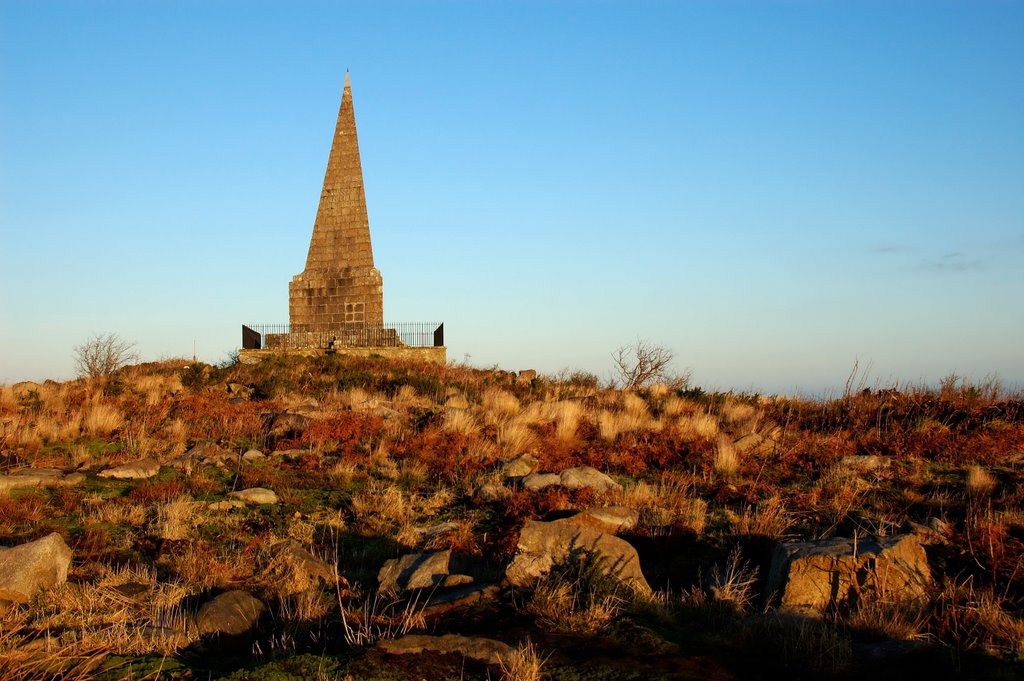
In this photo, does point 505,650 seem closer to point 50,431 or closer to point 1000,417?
point 50,431

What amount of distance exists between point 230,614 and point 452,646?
7.30 ft

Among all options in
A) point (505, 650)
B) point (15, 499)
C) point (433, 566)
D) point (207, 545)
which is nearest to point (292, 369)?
point (15, 499)

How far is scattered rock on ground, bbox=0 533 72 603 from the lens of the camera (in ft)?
22.6

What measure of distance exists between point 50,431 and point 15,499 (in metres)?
4.59

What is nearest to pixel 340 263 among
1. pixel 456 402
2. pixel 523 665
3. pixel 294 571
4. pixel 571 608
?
pixel 456 402

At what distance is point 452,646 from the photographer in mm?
5367

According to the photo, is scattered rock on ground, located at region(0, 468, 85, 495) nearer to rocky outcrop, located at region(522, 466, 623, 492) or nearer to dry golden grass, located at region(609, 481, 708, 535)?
rocky outcrop, located at region(522, 466, 623, 492)

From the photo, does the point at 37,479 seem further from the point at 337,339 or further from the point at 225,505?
the point at 337,339

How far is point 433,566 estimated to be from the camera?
24.3ft

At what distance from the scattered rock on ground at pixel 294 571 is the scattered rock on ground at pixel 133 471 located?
15.7 feet

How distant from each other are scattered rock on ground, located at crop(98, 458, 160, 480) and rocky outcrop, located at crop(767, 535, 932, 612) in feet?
30.3

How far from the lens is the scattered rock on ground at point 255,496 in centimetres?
1059

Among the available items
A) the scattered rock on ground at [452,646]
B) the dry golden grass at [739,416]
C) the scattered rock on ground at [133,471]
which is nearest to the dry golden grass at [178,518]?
the scattered rock on ground at [133,471]

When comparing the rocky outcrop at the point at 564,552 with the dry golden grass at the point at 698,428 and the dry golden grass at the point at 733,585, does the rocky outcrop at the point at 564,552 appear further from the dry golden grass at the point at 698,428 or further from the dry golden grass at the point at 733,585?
the dry golden grass at the point at 698,428
